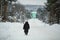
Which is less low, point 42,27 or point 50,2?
point 50,2

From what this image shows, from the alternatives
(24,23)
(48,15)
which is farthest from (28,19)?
(48,15)

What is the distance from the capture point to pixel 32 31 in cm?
545

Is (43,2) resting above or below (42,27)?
above

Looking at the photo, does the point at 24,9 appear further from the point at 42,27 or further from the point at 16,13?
the point at 42,27

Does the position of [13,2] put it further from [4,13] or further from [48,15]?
[48,15]

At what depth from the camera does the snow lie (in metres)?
5.41

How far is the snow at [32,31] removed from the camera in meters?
5.41

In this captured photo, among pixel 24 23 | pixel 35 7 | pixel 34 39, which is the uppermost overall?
pixel 35 7

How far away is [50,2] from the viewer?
5543 millimetres

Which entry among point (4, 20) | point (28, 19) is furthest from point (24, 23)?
point (4, 20)

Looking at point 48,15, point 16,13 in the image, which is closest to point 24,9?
point 16,13

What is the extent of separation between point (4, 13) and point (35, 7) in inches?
29.0

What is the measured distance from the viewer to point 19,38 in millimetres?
5402

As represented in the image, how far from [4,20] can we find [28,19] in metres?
0.56
